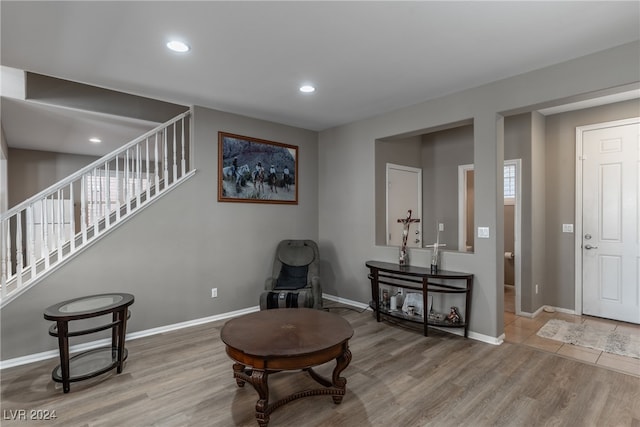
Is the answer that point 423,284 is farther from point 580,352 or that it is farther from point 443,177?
point 443,177

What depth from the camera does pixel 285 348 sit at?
Result: 2.03 metres

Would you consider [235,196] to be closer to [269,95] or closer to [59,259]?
[269,95]

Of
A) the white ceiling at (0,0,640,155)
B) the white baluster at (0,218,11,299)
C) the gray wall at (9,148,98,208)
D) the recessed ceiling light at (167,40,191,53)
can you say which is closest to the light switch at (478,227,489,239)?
the white ceiling at (0,0,640,155)

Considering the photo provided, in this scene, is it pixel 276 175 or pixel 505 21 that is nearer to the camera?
pixel 505 21

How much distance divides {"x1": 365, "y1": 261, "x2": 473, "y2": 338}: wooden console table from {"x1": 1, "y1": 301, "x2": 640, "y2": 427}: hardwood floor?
37 cm

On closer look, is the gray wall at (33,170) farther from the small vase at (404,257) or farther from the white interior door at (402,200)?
the small vase at (404,257)

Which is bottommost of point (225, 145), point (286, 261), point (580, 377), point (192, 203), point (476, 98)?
point (580, 377)

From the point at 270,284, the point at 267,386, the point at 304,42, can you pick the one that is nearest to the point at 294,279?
the point at 270,284

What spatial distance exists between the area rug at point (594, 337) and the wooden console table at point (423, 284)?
996mm

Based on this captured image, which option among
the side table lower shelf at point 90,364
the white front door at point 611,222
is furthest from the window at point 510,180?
the side table lower shelf at point 90,364

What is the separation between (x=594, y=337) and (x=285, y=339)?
11.1ft

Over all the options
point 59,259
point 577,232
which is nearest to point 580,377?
point 577,232

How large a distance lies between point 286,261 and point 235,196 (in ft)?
3.67

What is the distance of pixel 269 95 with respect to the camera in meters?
3.62
